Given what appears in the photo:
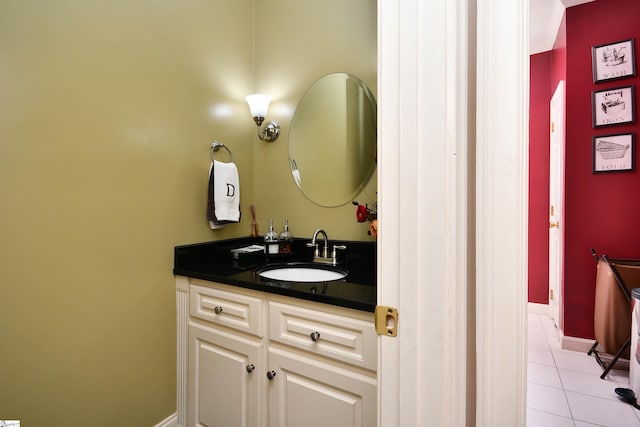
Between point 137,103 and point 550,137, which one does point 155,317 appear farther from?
point 550,137

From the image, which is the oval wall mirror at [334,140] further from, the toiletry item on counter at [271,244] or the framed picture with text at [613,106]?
the framed picture with text at [613,106]

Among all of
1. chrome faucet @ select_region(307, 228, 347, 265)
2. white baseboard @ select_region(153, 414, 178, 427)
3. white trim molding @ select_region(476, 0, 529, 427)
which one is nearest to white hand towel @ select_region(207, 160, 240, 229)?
chrome faucet @ select_region(307, 228, 347, 265)

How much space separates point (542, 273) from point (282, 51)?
3.25 m

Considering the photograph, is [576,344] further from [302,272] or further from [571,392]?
[302,272]

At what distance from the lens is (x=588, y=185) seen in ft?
8.07

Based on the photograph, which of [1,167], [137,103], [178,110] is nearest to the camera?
[1,167]

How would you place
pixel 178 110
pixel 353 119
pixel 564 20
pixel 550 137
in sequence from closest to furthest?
1. pixel 178 110
2. pixel 353 119
3. pixel 564 20
4. pixel 550 137

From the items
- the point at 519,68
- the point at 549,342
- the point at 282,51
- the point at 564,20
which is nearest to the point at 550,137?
the point at 564,20

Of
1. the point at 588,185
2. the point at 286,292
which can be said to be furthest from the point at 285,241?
the point at 588,185

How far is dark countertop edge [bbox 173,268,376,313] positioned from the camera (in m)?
1.05

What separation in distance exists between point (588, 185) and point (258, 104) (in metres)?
2.50

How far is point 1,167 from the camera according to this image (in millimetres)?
1054

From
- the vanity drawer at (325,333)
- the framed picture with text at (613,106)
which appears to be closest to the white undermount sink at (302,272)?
the vanity drawer at (325,333)

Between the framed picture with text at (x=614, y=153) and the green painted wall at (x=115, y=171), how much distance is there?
197cm
